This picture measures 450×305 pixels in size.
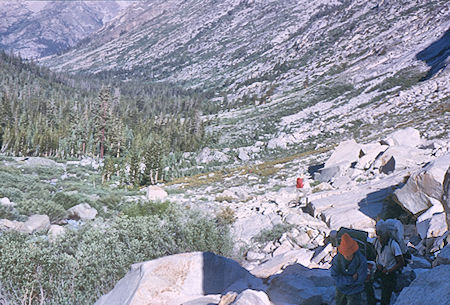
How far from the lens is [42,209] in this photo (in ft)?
40.2

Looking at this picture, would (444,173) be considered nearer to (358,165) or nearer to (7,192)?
(358,165)

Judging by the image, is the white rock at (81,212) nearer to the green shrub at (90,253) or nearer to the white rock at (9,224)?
the white rock at (9,224)

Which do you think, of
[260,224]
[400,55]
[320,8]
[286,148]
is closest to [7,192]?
[260,224]

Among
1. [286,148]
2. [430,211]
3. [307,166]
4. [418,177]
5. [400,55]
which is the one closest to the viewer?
[430,211]

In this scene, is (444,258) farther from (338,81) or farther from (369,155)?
(338,81)

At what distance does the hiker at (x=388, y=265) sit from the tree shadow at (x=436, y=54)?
56867 millimetres

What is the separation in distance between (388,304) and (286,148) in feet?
130

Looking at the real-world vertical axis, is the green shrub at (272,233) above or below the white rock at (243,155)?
below

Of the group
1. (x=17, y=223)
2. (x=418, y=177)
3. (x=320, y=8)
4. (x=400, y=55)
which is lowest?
(x=17, y=223)

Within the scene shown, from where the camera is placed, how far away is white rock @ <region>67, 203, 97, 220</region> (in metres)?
13.3

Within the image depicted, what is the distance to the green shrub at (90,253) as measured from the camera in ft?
19.6

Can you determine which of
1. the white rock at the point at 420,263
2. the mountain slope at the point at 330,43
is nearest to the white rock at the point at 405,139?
the white rock at the point at 420,263

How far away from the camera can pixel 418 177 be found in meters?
8.45

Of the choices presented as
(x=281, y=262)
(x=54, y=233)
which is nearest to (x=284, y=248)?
(x=281, y=262)
